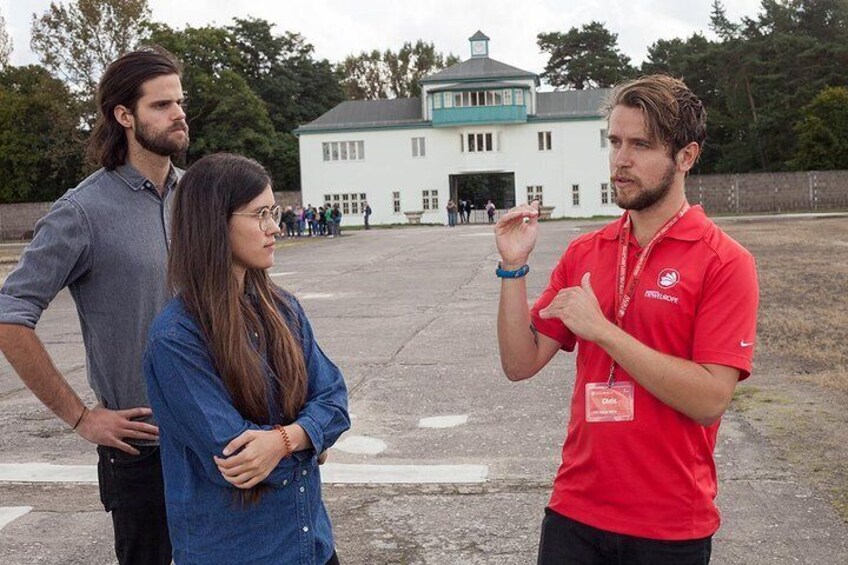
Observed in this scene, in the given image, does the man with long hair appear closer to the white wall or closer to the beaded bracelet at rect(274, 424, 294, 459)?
the beaded bracelet at rect(274, 424, 294, 459)

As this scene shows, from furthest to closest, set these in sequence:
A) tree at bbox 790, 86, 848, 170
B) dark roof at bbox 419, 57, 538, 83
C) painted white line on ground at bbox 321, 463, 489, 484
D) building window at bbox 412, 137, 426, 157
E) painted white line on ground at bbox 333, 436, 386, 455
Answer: building window at bbox 412, 137, 426, 157
dark roof at bbox 419, 57, 538, 83
tree at bbox 790, 86, 848, 170
painted white line on ground at bbox 333, 436, 386, 455
painted white line on ground at bbox 321, 463, 489, 484

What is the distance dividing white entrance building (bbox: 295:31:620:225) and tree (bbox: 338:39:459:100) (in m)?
27.9

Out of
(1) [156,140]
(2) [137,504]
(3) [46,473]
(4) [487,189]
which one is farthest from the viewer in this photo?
(4) [487,189]

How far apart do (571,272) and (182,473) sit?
1322mm

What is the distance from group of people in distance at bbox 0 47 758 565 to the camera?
2586 millimetres

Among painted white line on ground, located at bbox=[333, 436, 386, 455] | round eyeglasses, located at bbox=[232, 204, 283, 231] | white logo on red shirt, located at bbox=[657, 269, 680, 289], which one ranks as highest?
round eyeglasses, located at bbox=[232, 204, 283, 231]

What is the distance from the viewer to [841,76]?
224 feet

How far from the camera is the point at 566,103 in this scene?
220 ft

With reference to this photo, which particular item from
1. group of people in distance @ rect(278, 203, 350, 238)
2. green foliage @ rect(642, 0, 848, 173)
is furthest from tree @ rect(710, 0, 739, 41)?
group of people in distance @ rect(278, 203, 350, 238)

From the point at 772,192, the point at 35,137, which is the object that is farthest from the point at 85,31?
the point at 772,192

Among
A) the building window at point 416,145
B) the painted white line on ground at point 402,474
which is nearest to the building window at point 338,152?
the building window at point 416,145

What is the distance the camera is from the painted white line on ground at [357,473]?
6082mm

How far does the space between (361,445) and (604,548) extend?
14.4 ft

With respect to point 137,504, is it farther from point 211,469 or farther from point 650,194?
point 650,194
